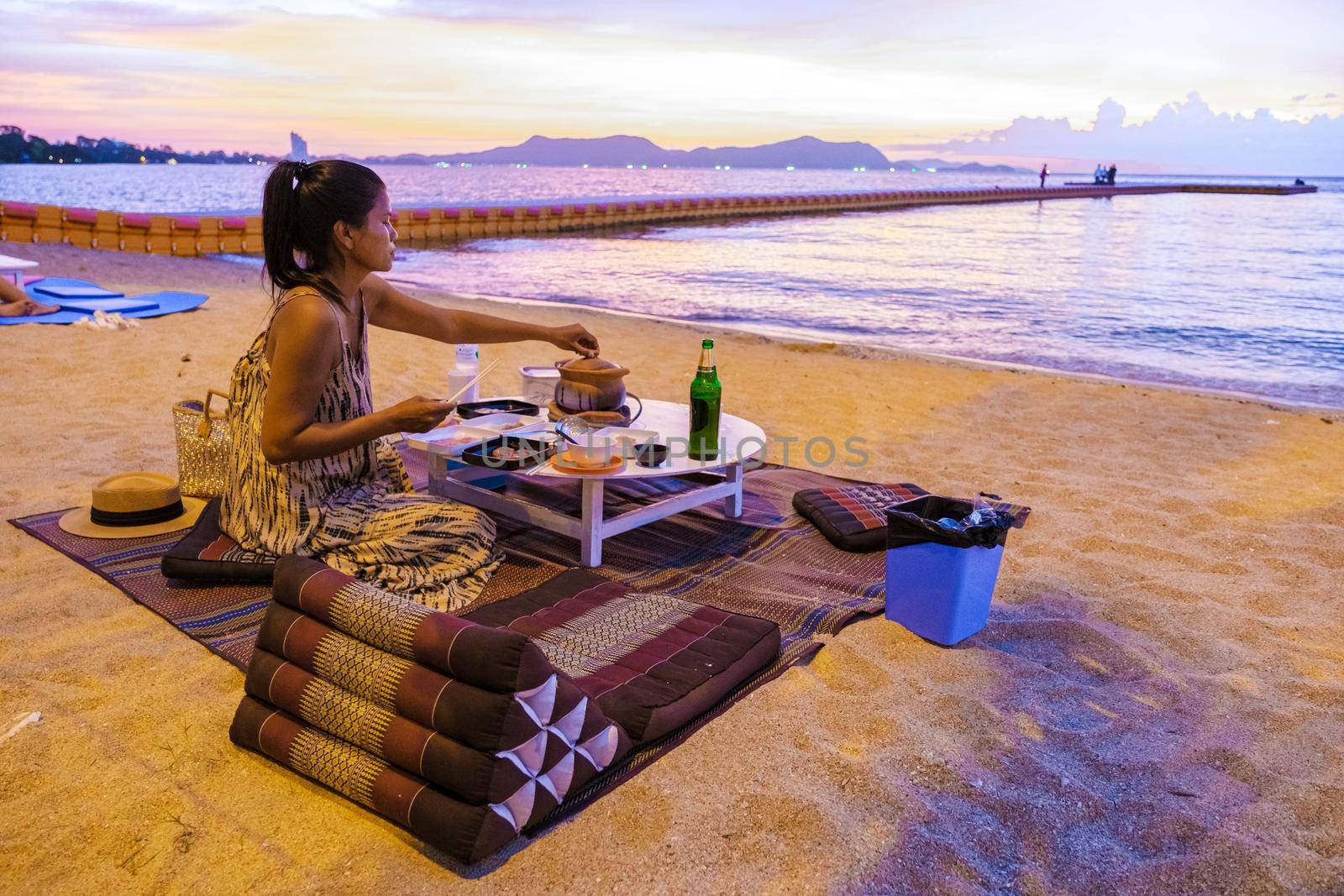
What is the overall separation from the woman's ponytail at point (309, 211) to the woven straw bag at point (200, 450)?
1120 millimetres

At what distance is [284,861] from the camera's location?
1954 mm

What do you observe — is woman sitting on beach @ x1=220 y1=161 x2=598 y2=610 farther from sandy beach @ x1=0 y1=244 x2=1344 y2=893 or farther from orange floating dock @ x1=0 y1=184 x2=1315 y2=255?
orange floating dock @ x1=0 y1=184 x2=1315 y2=255

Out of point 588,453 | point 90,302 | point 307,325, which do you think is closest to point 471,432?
point 588,453

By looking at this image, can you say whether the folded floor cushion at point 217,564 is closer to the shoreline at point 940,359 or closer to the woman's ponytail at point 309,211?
the woman's ponytail at point 309,211

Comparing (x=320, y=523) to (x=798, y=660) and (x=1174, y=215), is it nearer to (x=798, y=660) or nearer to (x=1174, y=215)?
(x=798, y=660)

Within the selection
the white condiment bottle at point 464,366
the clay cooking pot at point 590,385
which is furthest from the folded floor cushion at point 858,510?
the white condiment bottle at point 464,366

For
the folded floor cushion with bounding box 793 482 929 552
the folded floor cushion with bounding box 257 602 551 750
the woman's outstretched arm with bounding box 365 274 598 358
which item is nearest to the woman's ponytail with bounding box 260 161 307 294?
the woman's outstretched arm with bounding box 365 274 598 358

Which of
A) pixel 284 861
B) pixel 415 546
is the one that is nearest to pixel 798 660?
pixel 415 546

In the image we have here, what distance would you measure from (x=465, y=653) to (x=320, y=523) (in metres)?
1.33

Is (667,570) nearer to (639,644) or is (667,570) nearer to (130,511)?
(639,644)

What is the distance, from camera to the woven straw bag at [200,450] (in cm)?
375

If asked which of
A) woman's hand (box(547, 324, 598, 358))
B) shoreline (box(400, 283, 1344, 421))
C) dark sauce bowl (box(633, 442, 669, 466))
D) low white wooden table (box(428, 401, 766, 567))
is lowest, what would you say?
shoreline (box(400, 283, 1344, 421))

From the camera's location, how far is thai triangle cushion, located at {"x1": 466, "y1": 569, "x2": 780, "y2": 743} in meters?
2.45

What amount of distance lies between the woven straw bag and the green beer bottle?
1894 millimetres
